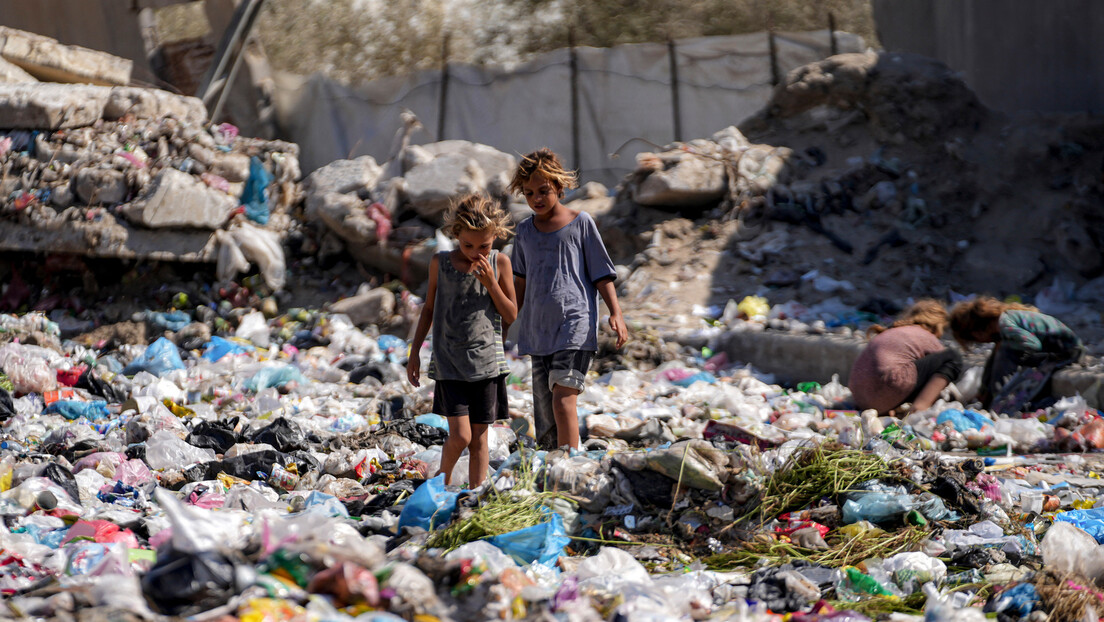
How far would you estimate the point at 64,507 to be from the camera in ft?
10.9

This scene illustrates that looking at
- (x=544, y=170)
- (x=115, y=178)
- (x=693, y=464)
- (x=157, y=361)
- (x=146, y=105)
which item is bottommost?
(x=157, y=361)

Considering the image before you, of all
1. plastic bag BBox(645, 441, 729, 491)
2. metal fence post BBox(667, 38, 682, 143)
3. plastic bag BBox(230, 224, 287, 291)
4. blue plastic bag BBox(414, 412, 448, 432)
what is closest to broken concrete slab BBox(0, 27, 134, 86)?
plastic bag BBox(230, 224, 287, 291)

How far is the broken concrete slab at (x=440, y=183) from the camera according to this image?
9.05m

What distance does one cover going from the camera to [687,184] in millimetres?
8945

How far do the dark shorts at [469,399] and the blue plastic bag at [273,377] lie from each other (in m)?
2.87

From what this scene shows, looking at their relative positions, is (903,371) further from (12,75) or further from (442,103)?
(12,75)

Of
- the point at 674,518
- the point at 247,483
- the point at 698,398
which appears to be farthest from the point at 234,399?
the point at 674,518

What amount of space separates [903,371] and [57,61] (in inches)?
356

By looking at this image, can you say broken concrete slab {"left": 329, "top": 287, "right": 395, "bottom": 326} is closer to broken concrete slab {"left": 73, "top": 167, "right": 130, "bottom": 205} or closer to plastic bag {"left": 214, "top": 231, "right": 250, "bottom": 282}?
plastic bag {"left": 214, "top": 231, "right": 250, "bottom": 282}

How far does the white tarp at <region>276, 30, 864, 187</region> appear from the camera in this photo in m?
11.4

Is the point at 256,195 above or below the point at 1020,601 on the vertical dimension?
below

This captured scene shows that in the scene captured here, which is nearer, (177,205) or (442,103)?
(177,205)

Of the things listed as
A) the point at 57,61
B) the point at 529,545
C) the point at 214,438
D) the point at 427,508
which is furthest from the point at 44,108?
the point at 529,545

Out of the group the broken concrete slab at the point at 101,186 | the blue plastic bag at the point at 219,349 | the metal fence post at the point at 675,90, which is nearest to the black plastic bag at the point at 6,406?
the blue plastic bag at the point at 219,349
